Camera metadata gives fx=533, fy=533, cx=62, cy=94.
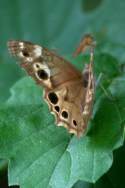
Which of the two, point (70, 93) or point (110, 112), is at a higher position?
point (70, 93)

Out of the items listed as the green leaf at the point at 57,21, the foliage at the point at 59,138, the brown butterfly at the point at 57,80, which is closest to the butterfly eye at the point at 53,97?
the brown butterfly at the point at 57,80

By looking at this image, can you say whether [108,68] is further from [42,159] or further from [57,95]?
[42,159]

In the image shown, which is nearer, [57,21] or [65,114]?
[65,114]

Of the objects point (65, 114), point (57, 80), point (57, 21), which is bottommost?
point (57, 21)

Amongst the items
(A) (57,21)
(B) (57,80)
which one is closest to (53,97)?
(B) (57,80)

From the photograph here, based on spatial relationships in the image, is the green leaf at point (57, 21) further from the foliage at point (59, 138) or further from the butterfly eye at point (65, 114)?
the butterfly eye at point (65, 114)

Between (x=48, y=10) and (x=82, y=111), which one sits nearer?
(x=82, y=111)

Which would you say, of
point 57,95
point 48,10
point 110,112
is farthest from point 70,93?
point 48,10

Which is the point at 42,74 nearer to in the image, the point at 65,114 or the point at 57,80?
the point at 57,80
